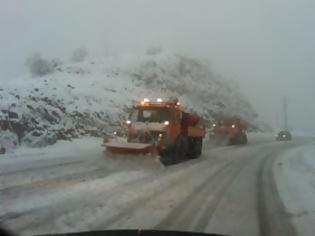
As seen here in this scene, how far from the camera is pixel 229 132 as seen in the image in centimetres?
4866

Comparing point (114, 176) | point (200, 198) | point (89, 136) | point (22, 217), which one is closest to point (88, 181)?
point (114, 176)

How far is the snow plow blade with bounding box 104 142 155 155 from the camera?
21719 millimetres

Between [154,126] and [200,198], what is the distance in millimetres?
11148

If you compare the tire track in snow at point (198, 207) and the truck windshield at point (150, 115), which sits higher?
the truck windshield at point (150, 115)

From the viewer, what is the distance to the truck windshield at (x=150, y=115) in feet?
80.8

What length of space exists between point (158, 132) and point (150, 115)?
1362mm

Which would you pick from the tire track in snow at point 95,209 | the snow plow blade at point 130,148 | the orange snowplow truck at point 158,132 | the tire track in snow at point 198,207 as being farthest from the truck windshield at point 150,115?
the tire track in snow at point 95,209

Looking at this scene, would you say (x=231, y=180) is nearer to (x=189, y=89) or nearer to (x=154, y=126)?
(x=154, y=126)

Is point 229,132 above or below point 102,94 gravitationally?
below

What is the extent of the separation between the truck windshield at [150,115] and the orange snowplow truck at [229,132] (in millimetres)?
22943

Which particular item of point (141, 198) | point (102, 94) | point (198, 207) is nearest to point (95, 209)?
point (141, 198)

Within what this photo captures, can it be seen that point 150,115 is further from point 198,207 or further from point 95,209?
point 95,209

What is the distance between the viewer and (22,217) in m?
Result: 10.1

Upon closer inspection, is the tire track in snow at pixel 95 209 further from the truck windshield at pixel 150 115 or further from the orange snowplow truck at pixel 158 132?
the truck windshield at pixel 150 115
